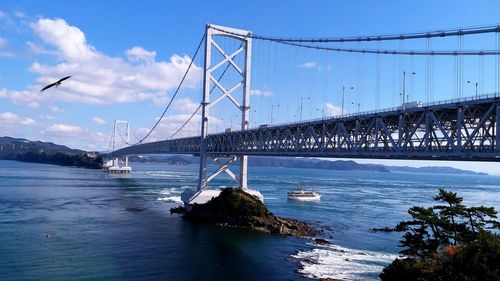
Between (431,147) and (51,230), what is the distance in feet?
91.8

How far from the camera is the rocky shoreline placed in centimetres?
4100

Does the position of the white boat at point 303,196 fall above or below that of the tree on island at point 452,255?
below

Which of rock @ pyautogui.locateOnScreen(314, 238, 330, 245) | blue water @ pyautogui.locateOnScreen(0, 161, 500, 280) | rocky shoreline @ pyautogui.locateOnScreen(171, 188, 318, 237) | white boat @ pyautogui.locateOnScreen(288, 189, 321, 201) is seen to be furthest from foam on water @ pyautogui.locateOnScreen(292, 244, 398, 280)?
white boat @ pyautogui.locateOnScreen(288, 189, 321, 201)

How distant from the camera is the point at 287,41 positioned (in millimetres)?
54156

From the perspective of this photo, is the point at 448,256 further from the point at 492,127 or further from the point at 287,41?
the point at 287,41

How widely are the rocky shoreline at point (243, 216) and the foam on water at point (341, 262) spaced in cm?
602

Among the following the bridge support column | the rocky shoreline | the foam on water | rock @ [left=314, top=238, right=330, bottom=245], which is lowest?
the foam on water

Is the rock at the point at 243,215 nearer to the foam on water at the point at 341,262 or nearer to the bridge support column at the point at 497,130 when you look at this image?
the foam on water at the point at 341,262

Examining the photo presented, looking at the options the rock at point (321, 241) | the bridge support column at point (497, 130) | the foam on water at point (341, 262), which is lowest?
the foam on water at point (341, 262)

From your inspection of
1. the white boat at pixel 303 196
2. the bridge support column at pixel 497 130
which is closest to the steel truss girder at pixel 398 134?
the bridge support column at pixel 497 130

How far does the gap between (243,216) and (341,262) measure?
1439 cm

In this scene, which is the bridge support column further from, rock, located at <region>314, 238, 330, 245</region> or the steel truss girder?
rock, located at <region>314, 238, 330, 245</region>

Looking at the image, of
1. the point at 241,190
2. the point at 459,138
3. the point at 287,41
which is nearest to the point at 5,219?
the point at 241,190

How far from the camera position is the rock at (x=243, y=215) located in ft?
135
